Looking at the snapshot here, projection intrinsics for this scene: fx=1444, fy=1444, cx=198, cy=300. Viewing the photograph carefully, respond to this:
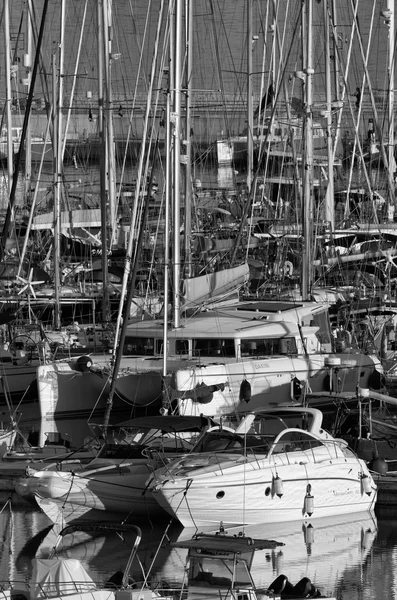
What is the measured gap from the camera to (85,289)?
35.4m

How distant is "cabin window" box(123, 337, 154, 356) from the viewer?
27422 millimetres

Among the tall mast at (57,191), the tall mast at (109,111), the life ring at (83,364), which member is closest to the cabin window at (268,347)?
the life ring at (83,364)

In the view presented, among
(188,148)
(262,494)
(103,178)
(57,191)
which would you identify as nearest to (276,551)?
(262,494)

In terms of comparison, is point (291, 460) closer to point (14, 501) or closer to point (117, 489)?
point (117, 489)

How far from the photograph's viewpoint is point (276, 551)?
18109mm

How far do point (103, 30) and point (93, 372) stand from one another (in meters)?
10.5

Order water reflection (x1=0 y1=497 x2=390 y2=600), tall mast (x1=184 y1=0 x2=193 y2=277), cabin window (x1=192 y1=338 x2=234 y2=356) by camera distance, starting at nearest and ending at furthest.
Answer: water reflection (x1=0 y1=497 x2=390 y2=600), cabin window (x1=192 y1=338 x2=234 y2=356), tall mast (x1=184 y1=0 x2=193 y2=277)

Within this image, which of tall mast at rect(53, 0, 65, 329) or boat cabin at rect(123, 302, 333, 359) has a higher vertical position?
tall mast at rect(53, 0, 65, 329)

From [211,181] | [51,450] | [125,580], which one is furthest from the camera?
[211,181]

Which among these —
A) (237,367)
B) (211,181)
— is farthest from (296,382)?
(211,181)

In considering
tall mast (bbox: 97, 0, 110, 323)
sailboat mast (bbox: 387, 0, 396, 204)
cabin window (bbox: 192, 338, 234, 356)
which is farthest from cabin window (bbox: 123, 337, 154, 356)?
sailboat mast (bbox: 387, 0, 396, 204)

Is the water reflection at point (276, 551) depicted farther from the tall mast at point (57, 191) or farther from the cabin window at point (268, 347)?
the tall mast at point (57, 191)

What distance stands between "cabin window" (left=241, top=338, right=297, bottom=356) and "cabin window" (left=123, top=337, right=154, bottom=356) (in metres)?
1.81

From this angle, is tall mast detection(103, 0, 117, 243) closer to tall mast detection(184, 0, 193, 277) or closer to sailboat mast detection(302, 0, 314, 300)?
tall mast detection(184, 0, 193, 277)
